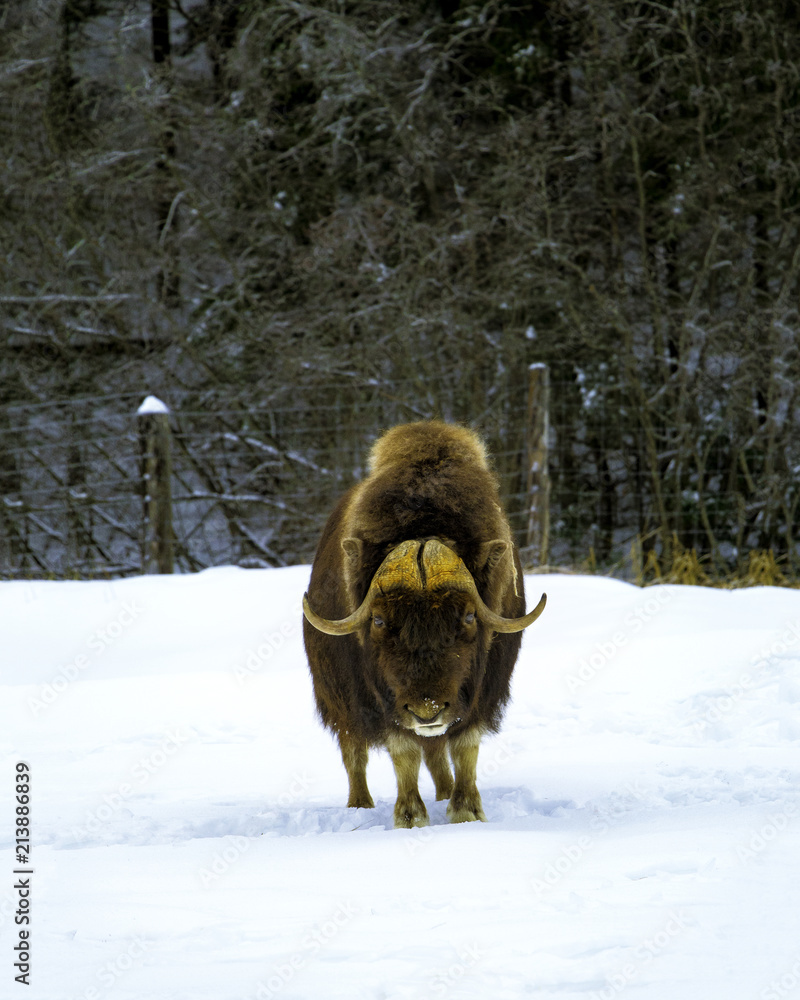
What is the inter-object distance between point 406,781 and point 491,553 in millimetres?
956

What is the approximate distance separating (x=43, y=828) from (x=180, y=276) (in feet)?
33.0

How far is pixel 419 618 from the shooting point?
3900mm

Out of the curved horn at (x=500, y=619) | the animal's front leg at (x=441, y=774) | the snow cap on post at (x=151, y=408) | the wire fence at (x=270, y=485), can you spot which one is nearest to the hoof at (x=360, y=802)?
the animal's front leg at (x=441, y=774)

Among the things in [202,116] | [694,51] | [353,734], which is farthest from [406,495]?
[202,116]

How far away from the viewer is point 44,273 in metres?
13.1

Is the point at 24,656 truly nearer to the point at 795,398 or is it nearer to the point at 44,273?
the point at 44,273

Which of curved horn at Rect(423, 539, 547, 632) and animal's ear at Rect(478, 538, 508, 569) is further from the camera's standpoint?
animal's ear at Rect(478, 538, 508, 569)

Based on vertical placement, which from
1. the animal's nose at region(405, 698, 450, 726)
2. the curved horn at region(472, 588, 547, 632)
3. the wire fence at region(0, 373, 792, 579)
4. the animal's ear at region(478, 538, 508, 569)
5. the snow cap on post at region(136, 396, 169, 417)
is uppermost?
the animal's ear at region(478, 538, 508, 569)

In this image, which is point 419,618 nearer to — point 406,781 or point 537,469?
point 406,781

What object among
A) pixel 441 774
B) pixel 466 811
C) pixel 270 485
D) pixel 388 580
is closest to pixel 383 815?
pixel 466 811

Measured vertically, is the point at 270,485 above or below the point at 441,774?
below

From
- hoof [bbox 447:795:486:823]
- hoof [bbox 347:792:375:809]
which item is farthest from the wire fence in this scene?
hoof [bbox 447:795:486:823]

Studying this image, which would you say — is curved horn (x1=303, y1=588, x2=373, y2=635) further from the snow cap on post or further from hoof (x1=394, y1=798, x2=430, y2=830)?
the snow cap on post

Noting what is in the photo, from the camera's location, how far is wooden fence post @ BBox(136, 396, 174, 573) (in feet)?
30.7
